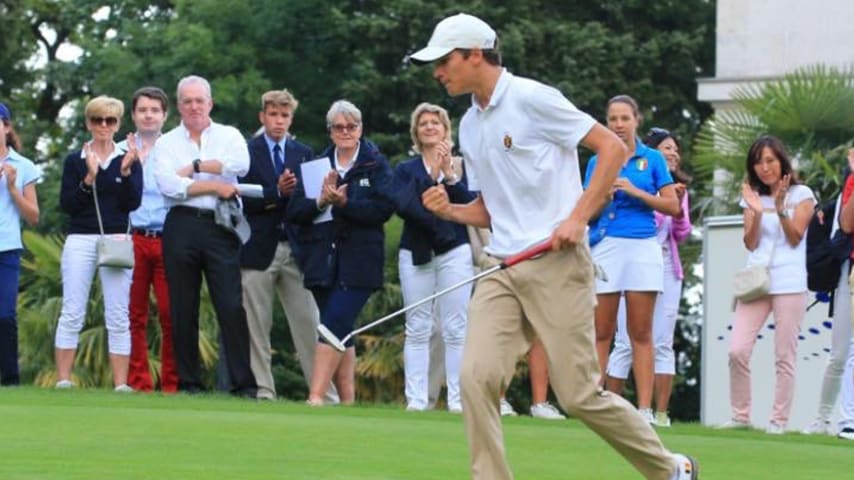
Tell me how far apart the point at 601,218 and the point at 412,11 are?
23.0 m

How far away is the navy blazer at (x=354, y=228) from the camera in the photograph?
54.9 ft

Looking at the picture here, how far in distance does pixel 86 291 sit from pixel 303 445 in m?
4.95

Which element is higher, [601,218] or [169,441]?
[601,218]

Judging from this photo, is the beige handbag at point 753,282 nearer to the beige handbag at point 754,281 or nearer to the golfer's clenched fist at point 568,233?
the beige handbag at point 754,281

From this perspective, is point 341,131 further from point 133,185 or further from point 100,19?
point 100,19

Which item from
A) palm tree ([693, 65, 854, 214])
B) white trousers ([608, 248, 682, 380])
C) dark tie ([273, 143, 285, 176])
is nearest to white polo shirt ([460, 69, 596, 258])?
white trousers ([608, 248, 682, 380])

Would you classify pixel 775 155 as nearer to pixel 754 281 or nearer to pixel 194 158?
pixel 754 281

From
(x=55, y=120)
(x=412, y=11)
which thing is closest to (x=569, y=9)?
(x=412, y=11)

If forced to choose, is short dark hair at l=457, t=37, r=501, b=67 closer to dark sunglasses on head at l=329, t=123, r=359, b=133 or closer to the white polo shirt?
the white polo shirt

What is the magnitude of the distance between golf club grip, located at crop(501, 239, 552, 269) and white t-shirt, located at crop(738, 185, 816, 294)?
599 cm

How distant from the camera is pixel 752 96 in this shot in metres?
24.7

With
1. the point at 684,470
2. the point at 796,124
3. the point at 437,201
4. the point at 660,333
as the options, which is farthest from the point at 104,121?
the point at 796,124

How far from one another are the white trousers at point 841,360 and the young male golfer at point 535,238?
208 inches

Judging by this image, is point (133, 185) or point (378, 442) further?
point (133, 185)
